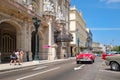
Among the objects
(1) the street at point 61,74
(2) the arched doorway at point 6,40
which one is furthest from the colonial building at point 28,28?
(1) the street at point 61,74

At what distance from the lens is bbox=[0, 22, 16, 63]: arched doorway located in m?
45.1

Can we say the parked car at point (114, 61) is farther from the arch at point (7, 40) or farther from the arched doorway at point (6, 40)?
the arched doorway at point (6, 40)

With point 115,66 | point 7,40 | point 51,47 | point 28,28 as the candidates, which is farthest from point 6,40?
point 115,66

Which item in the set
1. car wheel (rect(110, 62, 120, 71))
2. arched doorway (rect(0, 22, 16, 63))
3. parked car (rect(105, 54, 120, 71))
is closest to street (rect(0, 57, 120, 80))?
car wheel (rect(110, 62, 120, 71))

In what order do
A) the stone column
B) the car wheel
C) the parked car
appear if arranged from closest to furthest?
the parked car
the car wheel
the stone column

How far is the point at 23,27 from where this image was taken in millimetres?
Result: 42062

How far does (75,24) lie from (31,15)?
5461 centimetres

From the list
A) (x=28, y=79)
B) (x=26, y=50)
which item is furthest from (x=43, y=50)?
(x=28, y=79)

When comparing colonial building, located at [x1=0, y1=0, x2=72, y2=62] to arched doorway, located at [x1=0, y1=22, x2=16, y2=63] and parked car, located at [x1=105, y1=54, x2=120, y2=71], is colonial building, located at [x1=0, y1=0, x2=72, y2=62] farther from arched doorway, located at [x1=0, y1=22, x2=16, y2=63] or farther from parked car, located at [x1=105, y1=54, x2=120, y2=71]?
parked car, located at [x1=105, y1=54, x2=120, y2=71]

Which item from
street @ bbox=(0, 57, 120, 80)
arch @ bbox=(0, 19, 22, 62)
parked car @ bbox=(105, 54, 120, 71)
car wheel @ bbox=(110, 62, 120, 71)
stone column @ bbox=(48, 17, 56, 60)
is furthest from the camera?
A: stone column @ bbox=(48, 17, 56, 60)

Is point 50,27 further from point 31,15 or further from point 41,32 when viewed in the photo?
point 31,15

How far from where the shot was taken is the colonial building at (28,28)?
37.5 m

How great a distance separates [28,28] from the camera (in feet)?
144

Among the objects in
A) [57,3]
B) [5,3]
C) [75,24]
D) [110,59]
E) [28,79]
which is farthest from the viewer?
[75,24]
